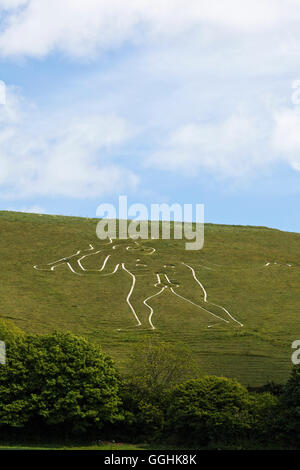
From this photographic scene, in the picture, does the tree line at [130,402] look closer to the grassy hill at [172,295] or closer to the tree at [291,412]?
the tree at [291,412]

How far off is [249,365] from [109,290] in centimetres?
2327

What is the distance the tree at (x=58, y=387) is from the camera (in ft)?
147

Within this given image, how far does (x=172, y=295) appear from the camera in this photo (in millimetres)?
75312

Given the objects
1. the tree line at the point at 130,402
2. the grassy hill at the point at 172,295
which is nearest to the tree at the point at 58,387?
the tree line at the point at 130,402

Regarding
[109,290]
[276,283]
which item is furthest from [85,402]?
[276,283]

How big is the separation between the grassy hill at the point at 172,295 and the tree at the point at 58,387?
10706mm

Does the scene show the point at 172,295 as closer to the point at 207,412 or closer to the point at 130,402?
the point at 130,402

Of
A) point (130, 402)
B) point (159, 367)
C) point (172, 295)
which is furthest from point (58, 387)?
point (172, 295)

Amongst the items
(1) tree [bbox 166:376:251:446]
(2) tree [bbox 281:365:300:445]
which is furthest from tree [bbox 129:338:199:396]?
(2) tree [bbox 281:365:300:445]

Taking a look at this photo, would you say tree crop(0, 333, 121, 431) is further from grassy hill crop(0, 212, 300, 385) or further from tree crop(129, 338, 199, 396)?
grassy hill crop(0, 212, 300, 385)

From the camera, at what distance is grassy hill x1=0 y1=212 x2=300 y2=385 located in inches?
2484

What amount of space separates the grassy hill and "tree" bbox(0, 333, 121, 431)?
10.7m
